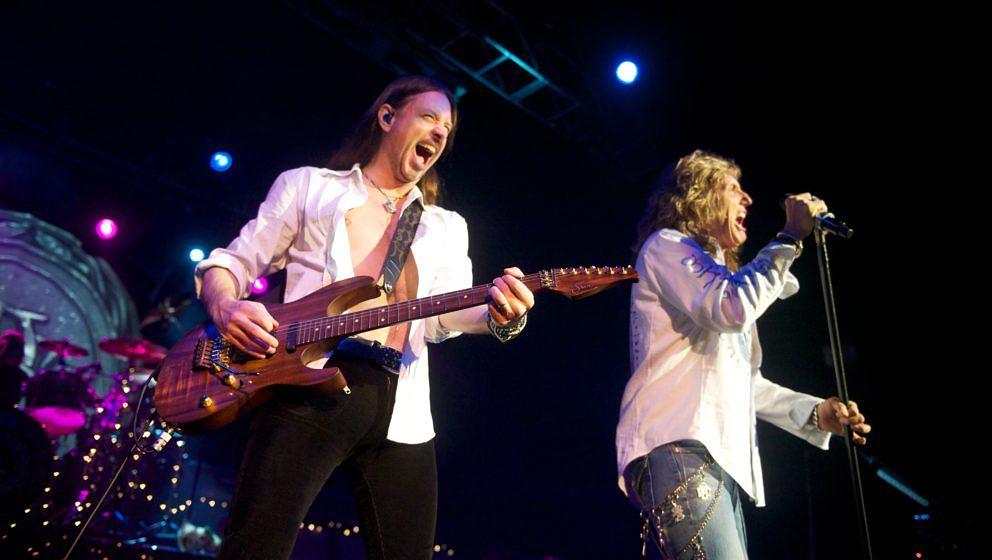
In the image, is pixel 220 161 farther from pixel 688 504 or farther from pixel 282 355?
pixel 688 504

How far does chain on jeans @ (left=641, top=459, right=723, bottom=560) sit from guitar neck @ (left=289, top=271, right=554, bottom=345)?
0.79 m

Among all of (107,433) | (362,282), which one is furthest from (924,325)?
(107,433)

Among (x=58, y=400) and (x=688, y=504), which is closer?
(x=688, y=504)

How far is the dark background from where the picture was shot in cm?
510

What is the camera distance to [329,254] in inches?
90.2

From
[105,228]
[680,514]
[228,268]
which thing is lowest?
[680,514]

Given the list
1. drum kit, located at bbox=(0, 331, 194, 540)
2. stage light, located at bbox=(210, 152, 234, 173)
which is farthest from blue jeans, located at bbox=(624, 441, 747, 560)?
stage light, located at bbox=(210, 152, 234, 173)

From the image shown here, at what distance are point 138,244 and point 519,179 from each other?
4.73 metres

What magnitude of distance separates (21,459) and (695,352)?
5199 mm

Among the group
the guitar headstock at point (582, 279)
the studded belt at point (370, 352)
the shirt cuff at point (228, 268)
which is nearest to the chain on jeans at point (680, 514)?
the guitar headstock at point (582, 279)

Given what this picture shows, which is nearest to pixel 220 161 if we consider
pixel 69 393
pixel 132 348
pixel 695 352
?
pixel 132 348

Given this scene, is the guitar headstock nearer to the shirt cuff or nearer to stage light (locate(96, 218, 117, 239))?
the shirt cuff

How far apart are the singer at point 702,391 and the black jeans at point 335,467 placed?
2.51 feet

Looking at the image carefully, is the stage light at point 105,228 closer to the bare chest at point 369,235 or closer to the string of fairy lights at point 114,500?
the string of fairy lights at point 114,500
